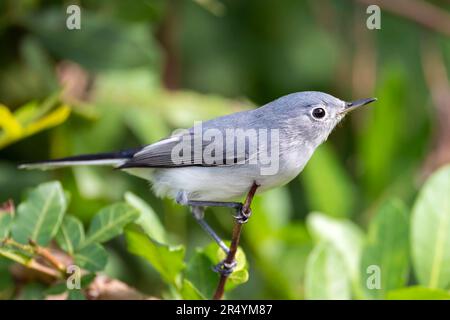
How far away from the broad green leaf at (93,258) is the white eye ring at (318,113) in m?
1.00

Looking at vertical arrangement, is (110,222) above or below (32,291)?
above

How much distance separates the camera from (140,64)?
3441 millimetres

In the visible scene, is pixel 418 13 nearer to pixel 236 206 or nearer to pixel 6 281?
pixel 236 206

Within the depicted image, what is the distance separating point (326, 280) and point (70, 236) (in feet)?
3.01

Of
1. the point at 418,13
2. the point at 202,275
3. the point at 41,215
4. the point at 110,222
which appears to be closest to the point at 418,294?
the point at 202,275

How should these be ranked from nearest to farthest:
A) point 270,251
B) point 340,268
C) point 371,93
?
point 340,268, point 270,251, point 371,93

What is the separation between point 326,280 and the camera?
2.59 meters

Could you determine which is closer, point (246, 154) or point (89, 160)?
point (246, 154)

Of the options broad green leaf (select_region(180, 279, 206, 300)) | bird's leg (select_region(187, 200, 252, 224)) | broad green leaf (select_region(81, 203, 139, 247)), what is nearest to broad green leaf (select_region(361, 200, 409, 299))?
bird's leg (select_region(187, 200, 252, 224))

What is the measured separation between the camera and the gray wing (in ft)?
9.29

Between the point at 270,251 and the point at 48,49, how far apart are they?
145 cm

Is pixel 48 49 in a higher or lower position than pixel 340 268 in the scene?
higher

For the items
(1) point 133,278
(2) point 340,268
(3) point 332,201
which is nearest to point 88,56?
(1) point 133,278
